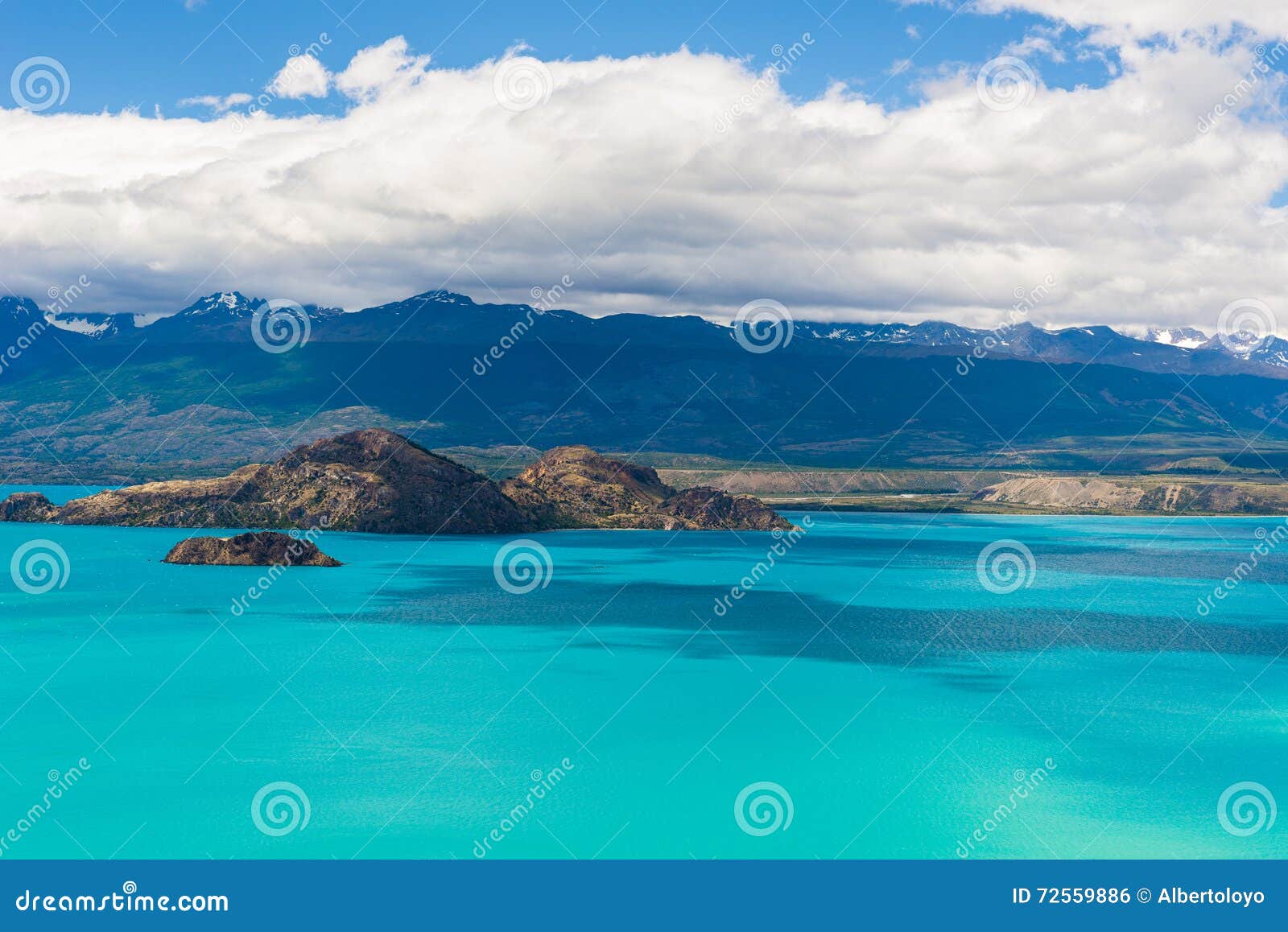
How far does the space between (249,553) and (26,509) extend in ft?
306

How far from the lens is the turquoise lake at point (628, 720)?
38969mm

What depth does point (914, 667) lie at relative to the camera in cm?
6900

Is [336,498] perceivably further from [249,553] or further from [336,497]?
[249,553]

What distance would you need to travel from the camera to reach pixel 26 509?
192 meters

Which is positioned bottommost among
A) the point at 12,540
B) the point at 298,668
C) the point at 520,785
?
the point at 520,785

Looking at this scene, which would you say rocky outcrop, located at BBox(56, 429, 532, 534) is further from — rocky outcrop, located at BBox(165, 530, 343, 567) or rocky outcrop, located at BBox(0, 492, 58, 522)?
rocky outcrop, located at BBox(165, 530, 343, 567)

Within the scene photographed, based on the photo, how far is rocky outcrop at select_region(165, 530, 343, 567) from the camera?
12375 centimetres

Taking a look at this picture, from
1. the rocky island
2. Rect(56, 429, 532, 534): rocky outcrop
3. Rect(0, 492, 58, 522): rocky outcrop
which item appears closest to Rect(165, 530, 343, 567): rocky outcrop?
Rect(56, 429, 532, 534): rocky outcrop

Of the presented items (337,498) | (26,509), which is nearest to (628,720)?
(337,498)

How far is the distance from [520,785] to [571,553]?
101997 mm

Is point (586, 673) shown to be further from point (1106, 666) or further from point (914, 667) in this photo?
point (1106, 666)

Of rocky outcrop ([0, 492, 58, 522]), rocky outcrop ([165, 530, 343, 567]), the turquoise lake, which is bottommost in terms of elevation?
the turquoise lake

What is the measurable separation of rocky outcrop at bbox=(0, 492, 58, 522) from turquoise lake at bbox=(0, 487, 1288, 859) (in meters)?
97.2
